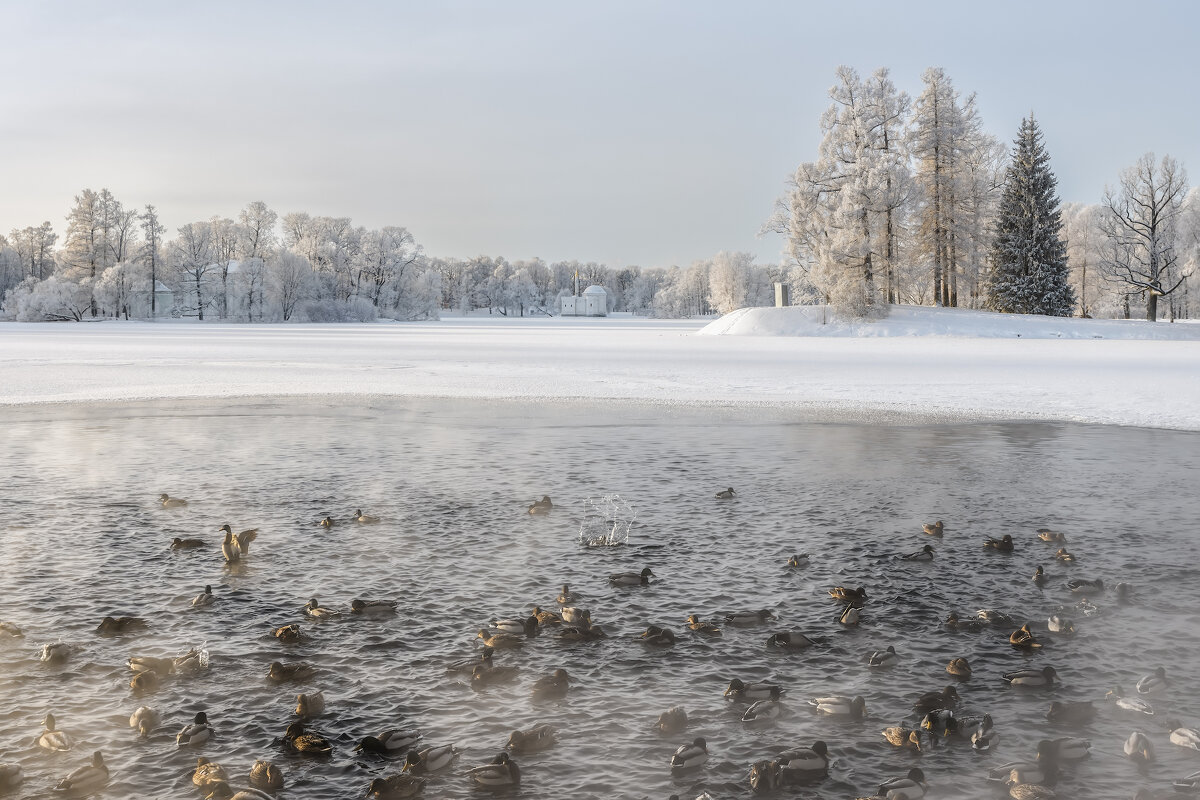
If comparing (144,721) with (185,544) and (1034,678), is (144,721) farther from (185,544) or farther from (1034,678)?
(1034,678)

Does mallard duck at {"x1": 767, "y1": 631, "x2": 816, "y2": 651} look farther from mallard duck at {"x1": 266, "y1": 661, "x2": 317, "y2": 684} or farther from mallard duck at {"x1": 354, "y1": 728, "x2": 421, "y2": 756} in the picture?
mallard duck at {"x1": 266, "y1": 661, "x2": 317, "y2": 684}

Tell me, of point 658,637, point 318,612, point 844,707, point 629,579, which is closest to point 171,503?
point 318,612

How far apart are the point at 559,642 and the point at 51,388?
2738 centimetres

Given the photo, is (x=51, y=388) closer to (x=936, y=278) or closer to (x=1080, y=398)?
(x=1080, y=398)

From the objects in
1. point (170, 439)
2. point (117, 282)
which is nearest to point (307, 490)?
point (170, 439)

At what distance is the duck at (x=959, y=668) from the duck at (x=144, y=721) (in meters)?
5.76

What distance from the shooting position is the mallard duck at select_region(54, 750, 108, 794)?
215 inches

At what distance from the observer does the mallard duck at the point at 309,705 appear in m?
6.38

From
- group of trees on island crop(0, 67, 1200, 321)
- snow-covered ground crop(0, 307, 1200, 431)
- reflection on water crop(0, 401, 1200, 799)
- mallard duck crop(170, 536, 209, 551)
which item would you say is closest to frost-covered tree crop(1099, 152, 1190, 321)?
group of trees on island crop(0, 67, 1200, 321)

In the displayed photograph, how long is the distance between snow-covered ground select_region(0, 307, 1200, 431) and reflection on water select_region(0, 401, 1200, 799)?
7.30m

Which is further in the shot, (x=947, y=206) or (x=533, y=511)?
(x=947, y=206)

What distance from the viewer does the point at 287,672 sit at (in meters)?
7.08

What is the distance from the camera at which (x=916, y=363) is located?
38.9m

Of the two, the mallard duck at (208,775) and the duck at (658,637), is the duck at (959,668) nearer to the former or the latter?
the duck at (658,637)
